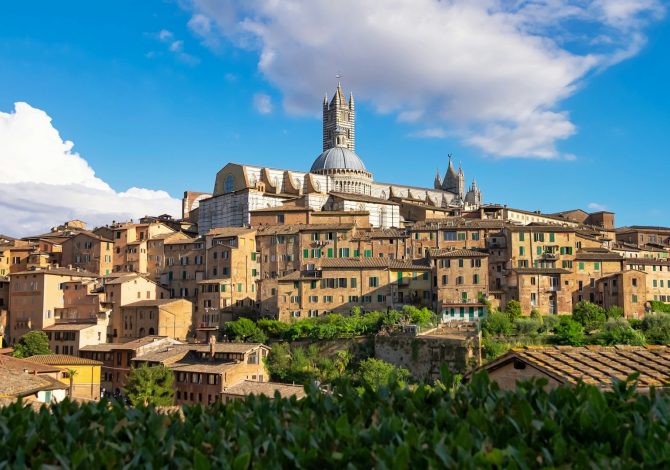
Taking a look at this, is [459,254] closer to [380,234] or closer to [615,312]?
[380,234]

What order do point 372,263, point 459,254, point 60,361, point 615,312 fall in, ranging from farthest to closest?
point 372,263 < point 459,254 < point 615,312 < point 60,361

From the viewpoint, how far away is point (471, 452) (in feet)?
24.9

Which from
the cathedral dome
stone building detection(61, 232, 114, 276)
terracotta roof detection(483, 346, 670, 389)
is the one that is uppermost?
the cathedral dome

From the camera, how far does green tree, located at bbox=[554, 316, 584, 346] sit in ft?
180

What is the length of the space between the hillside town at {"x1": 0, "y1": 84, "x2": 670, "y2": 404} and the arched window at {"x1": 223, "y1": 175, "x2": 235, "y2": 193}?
6.38 m

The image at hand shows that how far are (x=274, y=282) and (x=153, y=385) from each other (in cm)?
2108

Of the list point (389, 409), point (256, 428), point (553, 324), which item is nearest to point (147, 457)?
point (256, 428)

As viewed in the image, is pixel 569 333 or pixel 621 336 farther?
pixel 569 333

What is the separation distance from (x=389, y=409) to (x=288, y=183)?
92.3 metres

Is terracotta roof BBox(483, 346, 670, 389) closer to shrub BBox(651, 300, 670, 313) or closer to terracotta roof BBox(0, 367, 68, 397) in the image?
terracotta roof BBox(0, 367, 68, 397)

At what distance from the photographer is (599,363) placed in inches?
556

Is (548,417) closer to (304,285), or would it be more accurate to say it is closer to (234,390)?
(234,390)

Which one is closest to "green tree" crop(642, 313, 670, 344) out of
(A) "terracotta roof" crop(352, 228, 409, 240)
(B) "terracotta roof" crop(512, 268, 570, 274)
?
(B) "terracotta roof" crop(512, 268, 570, 274)

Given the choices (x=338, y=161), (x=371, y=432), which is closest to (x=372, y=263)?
(x=338, y=161)
